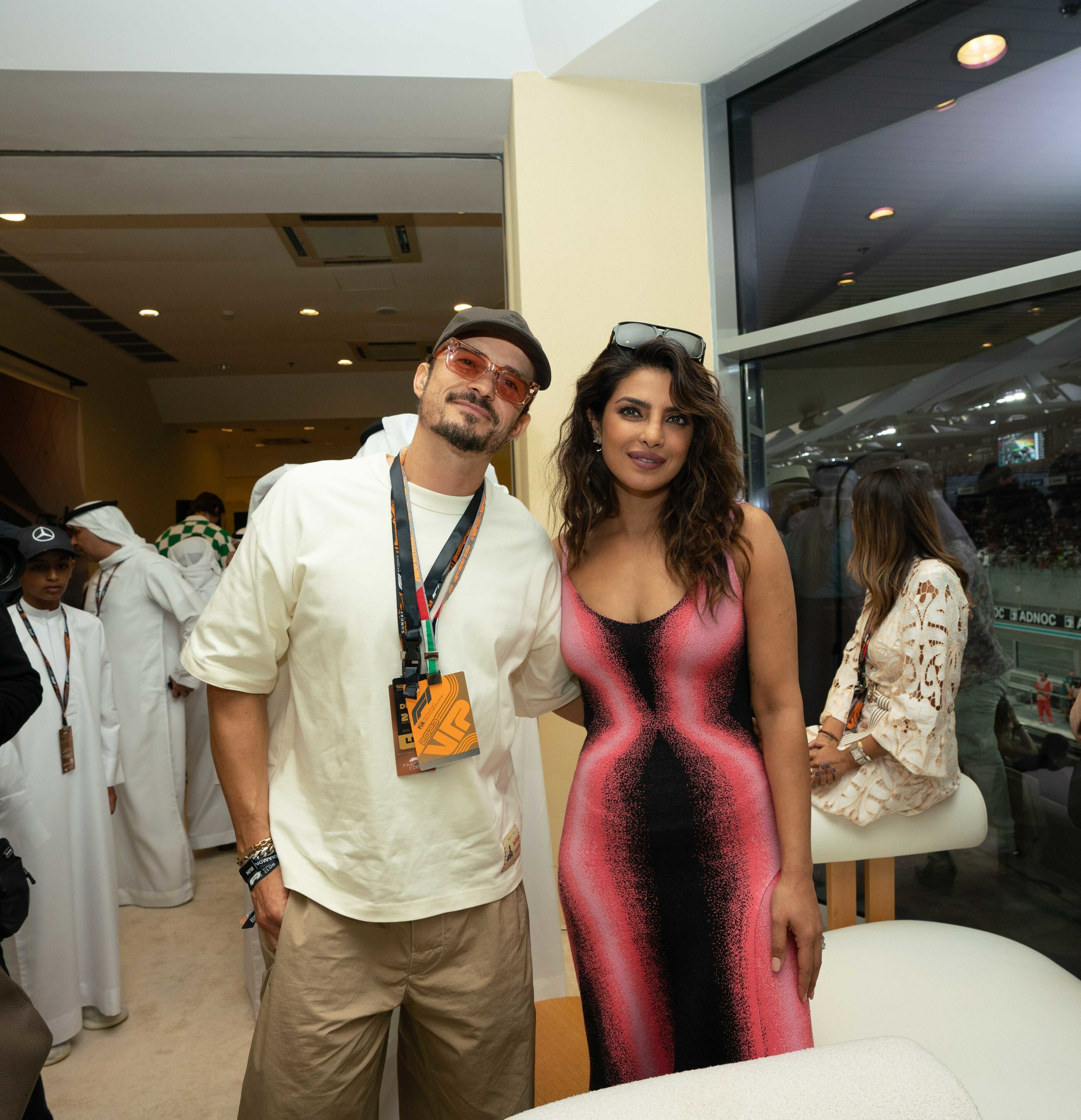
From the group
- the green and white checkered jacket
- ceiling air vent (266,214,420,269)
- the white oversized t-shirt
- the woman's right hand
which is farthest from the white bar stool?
the green and white checkered jacket

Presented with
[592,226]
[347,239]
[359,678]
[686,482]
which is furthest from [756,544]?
[347,239]

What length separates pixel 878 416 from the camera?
8.63 feet

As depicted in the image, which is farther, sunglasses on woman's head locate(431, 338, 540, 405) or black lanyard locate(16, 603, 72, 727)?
black lanyard locate(16, 603, 72, 727)

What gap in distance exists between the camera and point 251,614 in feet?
4.39

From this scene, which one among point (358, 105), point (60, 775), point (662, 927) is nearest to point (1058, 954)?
point (662, 927)

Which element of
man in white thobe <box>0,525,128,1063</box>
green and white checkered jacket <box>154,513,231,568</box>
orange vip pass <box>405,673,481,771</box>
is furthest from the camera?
green and white checkered jacket <box>154,513,231,568</box>

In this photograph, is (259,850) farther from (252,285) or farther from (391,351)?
(391,351)

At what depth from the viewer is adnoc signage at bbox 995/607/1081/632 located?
219 cm

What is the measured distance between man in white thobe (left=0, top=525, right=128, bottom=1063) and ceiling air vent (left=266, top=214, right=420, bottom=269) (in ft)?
8.99

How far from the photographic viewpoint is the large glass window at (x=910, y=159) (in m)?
2.23

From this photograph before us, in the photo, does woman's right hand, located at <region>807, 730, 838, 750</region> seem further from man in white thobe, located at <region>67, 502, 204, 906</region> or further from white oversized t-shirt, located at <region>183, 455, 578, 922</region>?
man in white thobe, located at <region>67, 502, 204, 906</region>

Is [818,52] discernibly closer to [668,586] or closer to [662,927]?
[668,586]

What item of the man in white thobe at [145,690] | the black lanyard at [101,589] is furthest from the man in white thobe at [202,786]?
the black lanyard at [101,589]

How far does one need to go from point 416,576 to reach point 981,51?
2388 mm
